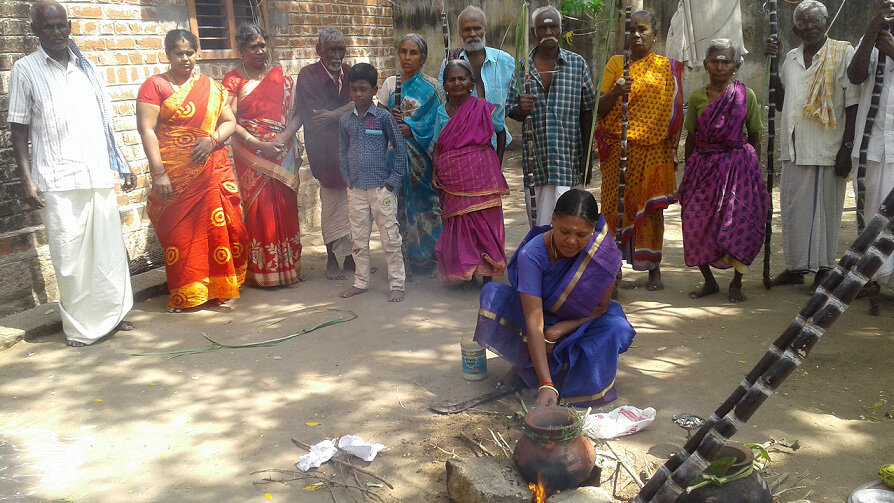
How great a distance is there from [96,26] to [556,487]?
535cm

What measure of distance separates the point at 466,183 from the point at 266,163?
6.03 ft

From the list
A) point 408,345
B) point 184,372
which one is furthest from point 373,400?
point 184,372

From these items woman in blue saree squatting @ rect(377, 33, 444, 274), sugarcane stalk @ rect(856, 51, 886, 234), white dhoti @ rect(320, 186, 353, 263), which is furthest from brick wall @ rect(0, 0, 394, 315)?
sugarcane stalk @ rect(856, 51, 886, 234)

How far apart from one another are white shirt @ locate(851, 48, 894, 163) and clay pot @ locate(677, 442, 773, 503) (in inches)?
129

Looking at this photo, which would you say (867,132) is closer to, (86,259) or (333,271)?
(333,271)

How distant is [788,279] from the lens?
18.9ft

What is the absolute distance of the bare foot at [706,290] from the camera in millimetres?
5621

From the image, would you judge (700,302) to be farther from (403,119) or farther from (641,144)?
(403,119)

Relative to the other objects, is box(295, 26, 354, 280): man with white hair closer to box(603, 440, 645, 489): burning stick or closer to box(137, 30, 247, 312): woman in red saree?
box(137, 30, 247, 312): woman in red saree

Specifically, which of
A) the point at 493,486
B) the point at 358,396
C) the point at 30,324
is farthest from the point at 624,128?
the point at 30,324

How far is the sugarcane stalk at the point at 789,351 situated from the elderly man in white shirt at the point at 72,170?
166 inches

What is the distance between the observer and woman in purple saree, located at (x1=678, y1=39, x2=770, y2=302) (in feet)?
17.4

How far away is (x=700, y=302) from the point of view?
552 cm

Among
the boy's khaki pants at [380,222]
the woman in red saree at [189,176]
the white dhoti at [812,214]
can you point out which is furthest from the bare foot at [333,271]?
the white dhoti at [812,214]
